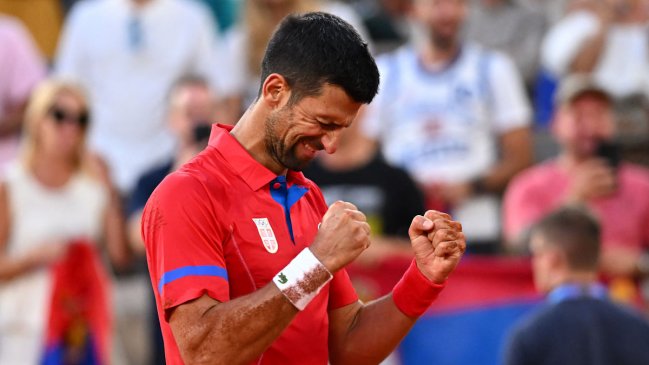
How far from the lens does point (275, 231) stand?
13.3ft

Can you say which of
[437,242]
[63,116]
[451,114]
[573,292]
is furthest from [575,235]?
[63,116]

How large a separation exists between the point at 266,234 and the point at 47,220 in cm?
482

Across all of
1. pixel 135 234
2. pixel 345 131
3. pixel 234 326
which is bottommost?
pixel 135 234

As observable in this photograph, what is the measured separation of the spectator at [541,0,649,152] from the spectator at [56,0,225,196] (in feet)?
9.59

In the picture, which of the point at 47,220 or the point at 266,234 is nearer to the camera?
the point at 266,234

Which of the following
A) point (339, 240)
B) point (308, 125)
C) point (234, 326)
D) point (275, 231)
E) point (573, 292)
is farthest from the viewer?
point (573, 292)

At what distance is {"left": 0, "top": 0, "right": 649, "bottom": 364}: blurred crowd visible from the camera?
846cm

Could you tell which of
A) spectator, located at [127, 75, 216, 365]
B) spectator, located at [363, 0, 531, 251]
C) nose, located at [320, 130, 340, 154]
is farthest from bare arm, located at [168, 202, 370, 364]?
spectator, located at [363, 0, 531, 251]

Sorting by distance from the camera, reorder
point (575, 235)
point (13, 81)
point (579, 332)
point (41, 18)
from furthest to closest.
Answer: point (41, 18) → point (13, 81) → point (575, 235) → point (579, 332)

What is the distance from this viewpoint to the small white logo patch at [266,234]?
401cm

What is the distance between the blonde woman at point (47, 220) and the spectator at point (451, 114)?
2.05m

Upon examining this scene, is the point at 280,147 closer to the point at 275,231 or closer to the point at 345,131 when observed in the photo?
the point at 275,231

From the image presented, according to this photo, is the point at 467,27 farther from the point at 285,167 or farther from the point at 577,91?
the point at 285,167

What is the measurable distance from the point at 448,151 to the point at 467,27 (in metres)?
2.37
